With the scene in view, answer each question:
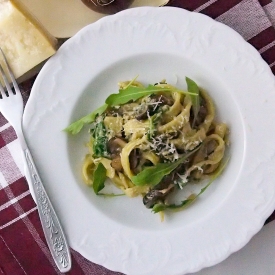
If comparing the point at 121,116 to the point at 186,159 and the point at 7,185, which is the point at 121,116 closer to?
the point at 186,159

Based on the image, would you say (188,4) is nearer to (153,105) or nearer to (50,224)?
(153,105)

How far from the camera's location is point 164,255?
1.77 m

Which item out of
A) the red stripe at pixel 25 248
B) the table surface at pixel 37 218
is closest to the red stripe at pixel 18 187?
the table surface at pixel 37 218

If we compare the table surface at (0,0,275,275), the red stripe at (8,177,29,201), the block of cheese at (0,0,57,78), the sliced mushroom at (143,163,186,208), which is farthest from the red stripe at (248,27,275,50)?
the red stripe at (8,177,29,201)

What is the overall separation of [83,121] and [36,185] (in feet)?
0.89

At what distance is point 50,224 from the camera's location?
5.89 ft

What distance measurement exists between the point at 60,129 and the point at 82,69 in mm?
223

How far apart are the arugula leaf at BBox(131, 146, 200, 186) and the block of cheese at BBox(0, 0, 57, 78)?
53cm

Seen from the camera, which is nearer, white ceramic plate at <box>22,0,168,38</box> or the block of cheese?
the block of cheese

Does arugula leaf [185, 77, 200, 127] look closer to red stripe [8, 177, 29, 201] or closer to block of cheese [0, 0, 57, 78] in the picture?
block of cheese [0, 0, 57, 78]

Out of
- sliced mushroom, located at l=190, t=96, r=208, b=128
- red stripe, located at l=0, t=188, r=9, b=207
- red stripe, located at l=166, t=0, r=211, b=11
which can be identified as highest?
red stripe, located at l=166, t=0, r=211, b=11

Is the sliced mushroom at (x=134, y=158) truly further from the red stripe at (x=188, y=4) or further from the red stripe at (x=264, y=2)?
the red stripe at (x=264, y=2)

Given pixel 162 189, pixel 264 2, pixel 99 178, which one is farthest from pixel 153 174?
pixel 264 2

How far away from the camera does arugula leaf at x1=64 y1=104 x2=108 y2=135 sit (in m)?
1.78
